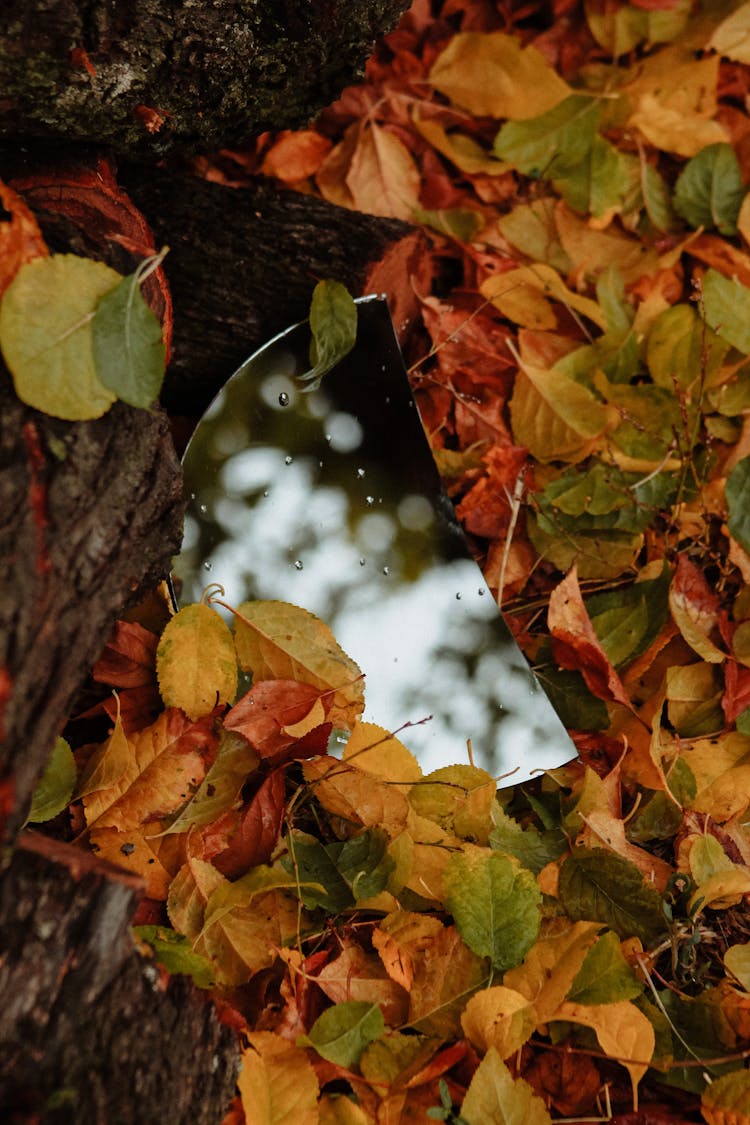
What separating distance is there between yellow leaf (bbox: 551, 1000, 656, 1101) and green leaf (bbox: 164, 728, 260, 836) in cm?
42

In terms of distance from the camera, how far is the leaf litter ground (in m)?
1.02

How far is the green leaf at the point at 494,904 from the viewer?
1.03 metres

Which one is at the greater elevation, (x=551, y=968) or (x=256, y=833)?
(x=256, y=833)

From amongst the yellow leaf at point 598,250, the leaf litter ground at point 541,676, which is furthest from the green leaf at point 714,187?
the yellow leaf at point 598,250

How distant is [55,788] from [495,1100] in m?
0.55

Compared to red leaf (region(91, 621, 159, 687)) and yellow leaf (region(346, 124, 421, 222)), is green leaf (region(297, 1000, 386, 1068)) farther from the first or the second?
yellow leaf (region(346, 124, 421, 222))

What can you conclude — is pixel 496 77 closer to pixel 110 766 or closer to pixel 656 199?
pixel 656 199

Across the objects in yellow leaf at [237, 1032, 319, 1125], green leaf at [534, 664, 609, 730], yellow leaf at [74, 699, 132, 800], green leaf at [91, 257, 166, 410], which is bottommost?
green leaf at [534, 664, 609, 730]

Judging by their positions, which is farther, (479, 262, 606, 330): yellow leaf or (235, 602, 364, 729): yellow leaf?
(479, 262, 606, 330): yellow leaf

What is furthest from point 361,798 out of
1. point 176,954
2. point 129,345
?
point 129,345

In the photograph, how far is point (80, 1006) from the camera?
73 centimetres

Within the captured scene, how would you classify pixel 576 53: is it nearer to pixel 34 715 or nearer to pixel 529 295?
pixel 529 295

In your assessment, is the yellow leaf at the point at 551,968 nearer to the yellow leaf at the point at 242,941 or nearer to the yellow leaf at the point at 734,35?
the yellow leaf at the point at 242,941

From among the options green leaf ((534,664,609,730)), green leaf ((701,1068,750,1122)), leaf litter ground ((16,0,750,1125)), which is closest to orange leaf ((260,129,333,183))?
Result: leaf litter ground ((16,0,750,1125))
